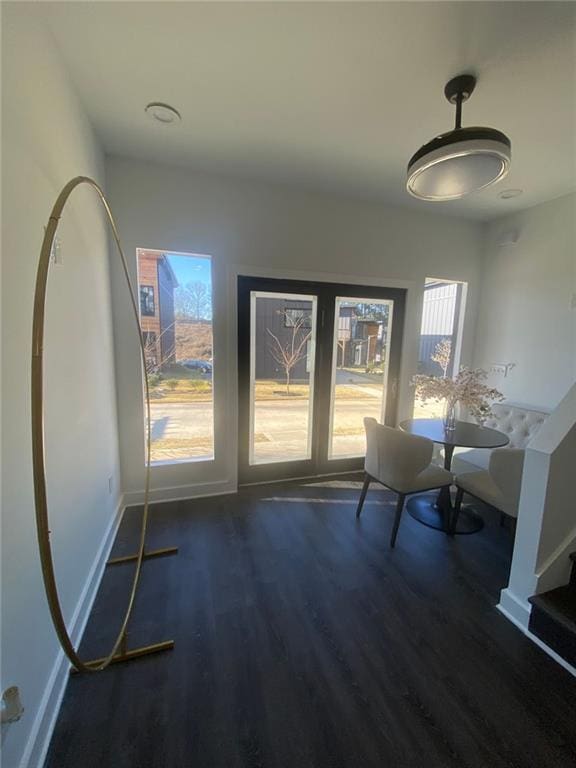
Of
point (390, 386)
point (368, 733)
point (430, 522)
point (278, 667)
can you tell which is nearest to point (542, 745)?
point (368, 733)

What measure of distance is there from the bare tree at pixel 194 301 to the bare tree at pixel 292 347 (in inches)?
26.7

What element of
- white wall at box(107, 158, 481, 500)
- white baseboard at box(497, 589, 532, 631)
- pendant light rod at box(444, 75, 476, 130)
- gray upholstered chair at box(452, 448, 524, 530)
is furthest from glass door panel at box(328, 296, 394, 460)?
white baseboard at box(497, 589, 532, 631)

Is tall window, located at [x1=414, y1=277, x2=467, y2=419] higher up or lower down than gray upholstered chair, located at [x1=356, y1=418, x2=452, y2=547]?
higher up

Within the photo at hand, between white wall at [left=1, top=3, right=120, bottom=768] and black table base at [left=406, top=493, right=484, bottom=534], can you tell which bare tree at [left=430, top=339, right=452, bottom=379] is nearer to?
black table base at [left=406, top=493, right=484, bottom=534]

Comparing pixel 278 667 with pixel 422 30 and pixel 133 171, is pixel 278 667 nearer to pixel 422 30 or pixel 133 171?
pixel 422 30

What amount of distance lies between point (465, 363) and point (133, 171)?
3.84 m

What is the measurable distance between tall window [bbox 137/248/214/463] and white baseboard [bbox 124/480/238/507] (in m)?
0.26

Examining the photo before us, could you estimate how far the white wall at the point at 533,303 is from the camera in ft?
9.62

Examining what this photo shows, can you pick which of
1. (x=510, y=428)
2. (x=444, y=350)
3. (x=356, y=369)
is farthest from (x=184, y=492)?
(x=510, y=428)

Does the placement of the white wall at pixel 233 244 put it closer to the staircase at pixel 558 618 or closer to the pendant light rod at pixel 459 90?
the pendant light rod at pixel 459 90

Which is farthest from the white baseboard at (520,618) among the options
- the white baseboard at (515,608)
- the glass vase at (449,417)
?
the glass vase at (449,417)

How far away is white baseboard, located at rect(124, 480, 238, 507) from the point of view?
9.29 feet

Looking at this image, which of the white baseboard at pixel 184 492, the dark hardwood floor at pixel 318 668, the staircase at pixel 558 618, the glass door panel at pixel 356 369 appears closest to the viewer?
the dark hardwood floor at pixel 318 668

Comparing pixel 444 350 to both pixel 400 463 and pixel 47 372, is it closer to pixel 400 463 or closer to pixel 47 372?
pixel 400 463
